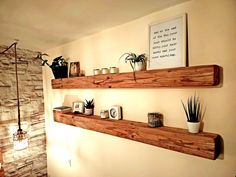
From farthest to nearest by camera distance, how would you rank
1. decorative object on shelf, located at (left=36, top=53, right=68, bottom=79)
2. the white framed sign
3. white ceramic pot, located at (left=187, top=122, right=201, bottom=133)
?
decorative object on shelf, located at (left=36, top=53, right=68, bottom=79), the white framed sign, white ceramic pot, located at (left=187, top=122, right=201, bottom=133)

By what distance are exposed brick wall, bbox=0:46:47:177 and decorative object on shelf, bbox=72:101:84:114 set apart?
3.32 ft

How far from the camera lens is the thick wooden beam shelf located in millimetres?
1344

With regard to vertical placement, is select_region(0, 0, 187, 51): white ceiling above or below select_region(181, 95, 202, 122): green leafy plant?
above

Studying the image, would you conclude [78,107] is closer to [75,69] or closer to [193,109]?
[75,69]

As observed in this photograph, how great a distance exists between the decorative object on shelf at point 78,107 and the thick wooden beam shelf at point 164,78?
40 centimetres

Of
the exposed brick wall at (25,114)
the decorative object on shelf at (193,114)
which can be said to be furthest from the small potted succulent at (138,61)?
the exposed brick wall at (25,114)

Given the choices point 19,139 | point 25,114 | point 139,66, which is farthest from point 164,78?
point 25,114

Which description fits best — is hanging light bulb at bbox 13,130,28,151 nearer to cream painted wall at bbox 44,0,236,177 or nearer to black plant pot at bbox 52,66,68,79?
cream painted wall at bbox 44,0,236,177

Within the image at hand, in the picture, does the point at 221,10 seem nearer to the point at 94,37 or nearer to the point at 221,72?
the point at 221,72

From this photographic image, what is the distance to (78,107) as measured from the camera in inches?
104

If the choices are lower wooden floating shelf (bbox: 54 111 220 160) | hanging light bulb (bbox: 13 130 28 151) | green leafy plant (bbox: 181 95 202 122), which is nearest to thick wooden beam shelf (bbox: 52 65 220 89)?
green leafy plant (bbox: 181 95 202 122)

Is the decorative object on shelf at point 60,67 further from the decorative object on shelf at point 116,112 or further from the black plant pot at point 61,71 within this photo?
the decorative object on shelf at point 116,112

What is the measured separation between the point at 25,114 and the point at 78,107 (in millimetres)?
1137

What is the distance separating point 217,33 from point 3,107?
3038mm
